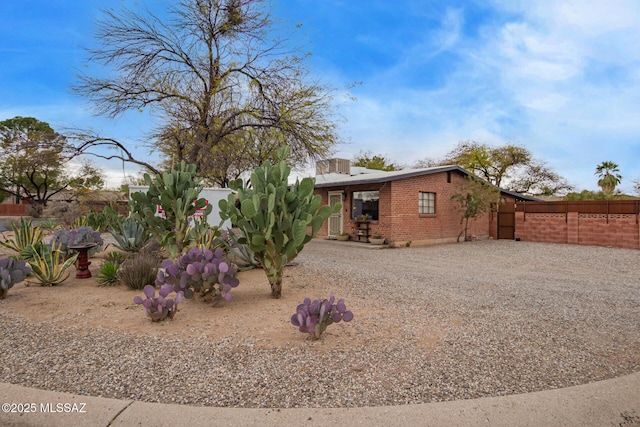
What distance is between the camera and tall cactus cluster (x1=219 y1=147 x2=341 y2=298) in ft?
16.0

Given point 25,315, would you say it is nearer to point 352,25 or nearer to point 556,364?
point 556,364

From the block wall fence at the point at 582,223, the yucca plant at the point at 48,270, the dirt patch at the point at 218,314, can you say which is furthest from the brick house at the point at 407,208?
the yucca plant at the point at 48,270

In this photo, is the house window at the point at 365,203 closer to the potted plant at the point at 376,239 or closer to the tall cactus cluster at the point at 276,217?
the potted plant at the point at 376,239

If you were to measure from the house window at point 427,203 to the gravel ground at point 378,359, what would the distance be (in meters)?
10.3

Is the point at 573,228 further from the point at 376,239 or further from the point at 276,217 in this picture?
the point at 276,217

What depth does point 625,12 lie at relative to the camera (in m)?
6.89

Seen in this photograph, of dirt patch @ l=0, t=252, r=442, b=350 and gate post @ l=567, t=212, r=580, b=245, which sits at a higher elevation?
gate post @ l=567, t=212, r=580, b=245

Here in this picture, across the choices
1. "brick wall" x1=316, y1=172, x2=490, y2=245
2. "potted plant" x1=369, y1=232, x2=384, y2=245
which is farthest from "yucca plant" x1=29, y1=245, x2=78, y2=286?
"brick wall" x1=316, y1=172, x2=490, y2=245

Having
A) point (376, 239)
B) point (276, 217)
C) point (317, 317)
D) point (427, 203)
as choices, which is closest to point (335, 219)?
point (376, 239)

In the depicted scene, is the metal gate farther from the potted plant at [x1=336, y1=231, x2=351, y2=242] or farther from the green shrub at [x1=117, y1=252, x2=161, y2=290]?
the green shrub at [x1=117, y1=252, x2=161, y2=290]

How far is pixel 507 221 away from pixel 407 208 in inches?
252

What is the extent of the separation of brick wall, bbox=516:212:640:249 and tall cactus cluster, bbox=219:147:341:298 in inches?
582

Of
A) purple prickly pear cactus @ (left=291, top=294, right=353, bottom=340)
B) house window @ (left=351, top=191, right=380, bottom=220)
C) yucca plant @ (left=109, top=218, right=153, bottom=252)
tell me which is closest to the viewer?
purple prickly pear cactus @ (left=291, top=294, right=353, bottom=340)

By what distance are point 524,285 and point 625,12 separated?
5.20 m
